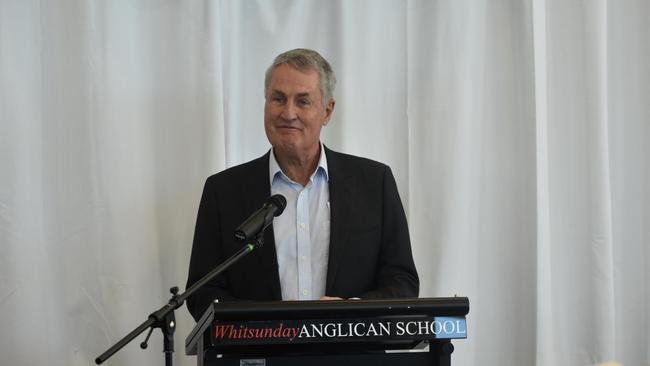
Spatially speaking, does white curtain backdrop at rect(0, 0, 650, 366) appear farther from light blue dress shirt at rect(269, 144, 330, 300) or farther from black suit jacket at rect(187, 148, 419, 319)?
light blue dress shirt at rect(269, 144, 330, 300)

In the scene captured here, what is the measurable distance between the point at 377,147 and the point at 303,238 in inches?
27.6

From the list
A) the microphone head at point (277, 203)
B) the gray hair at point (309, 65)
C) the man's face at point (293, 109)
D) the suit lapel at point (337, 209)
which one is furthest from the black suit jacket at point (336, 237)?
the microphone head at point (277, 203)

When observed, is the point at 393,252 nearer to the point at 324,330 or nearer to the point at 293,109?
the point at 293,109

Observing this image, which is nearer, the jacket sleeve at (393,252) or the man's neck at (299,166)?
the jacket sleeve at (393,252)

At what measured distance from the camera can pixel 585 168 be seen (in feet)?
12.1

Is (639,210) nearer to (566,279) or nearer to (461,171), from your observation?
(566,279)

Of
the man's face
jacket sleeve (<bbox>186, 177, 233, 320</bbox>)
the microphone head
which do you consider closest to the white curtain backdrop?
jacket sleeve (<bbox>186, 177, 233, 320</bbox>)

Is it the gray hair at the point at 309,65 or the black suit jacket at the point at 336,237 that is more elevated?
the gray hair at the point at 309,65

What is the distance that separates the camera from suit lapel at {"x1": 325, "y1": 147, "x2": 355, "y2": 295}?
3.11 metres

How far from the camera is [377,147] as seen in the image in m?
3.66

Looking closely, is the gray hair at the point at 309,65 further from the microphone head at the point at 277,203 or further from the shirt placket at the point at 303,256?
the microphone head at the point at 277,203

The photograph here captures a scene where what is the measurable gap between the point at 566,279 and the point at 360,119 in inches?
47.0

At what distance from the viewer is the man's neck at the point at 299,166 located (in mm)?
3262

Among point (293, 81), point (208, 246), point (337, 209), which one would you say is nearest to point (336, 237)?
point (337, 209)
